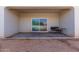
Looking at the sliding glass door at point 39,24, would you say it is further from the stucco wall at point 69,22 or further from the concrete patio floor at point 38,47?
the concrete patio floor at point 38,47

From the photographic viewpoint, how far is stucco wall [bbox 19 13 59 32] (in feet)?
64.5

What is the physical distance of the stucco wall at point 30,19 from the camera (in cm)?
1967

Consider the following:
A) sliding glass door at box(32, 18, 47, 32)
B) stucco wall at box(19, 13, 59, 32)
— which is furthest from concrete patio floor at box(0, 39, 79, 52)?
sliding glass door at box(32, 18, 47, 32)

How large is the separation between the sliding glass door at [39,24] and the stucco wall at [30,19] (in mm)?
418

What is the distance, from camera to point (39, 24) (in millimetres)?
19875

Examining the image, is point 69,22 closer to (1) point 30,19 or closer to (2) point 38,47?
(2) point 38,47

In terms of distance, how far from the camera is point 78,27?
11.5 m

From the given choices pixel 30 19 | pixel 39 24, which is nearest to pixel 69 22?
pixel 39 24

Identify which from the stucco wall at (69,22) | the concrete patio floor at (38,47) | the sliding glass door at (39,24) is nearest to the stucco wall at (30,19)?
the sliding glass door at (39,24)

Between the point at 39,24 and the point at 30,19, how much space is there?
1430 millimetres
